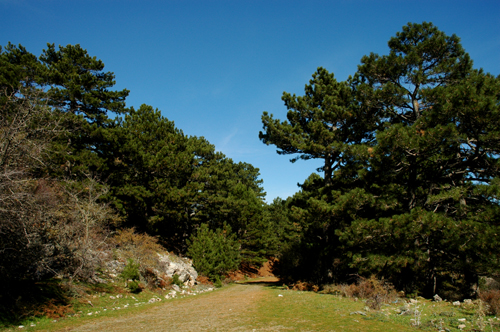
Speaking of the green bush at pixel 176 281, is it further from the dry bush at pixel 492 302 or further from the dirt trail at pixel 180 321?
the dry bush at pixel 492 302

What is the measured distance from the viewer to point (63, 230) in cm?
937

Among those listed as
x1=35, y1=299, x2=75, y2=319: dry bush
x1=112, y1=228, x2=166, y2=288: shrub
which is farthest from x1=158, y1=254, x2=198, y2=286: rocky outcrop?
x1=35, y1=299, x2=75, y2=319: dry bush

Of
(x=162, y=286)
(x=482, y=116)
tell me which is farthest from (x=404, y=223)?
(x=162, y=286)

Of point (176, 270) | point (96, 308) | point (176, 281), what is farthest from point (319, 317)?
point (176, 270)

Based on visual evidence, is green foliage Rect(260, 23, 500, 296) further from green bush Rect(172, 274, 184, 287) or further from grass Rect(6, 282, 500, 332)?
green bush Rect(172, 274, 184, 287)

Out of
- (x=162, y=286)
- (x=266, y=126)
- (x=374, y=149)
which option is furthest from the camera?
(x=266, y=126)

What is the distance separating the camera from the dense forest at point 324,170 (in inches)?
348

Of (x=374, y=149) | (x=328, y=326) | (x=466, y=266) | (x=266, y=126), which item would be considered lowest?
(x=328, y=326)

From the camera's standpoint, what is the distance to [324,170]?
17.9 meters

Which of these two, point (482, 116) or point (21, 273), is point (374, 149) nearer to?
point (482, 116)

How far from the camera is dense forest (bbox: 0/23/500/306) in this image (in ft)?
29.0

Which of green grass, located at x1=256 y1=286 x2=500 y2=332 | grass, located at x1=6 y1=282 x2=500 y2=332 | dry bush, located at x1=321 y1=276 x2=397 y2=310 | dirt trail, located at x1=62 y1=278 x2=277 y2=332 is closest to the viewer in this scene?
green grass, located at x1=256 y1=286 x2=500 y2=332

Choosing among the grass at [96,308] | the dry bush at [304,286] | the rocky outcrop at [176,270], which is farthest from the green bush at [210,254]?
the grass at [96,308]

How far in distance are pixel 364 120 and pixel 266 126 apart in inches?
254
